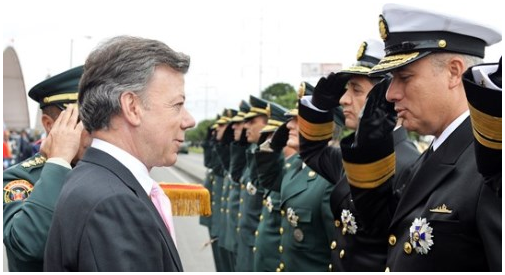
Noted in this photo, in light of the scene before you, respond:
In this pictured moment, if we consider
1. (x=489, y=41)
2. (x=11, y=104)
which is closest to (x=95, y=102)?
(x=489, y=41)

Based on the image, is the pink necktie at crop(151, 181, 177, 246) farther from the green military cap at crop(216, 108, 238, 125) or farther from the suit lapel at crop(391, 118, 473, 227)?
the green military cap at crop(216, 108, 238, 125)

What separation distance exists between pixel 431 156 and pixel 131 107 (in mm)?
1151

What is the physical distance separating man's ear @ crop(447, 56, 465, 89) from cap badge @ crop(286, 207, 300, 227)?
184cm

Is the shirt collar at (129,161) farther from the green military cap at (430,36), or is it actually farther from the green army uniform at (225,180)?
the green army uniform at (225,180)

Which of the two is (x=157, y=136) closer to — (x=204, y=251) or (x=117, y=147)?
(x=117, y=147)

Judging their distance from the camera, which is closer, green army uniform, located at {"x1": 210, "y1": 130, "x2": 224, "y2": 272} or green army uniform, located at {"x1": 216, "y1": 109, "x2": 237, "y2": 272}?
green army uniform, located at {"x1": 216, "y1": 109, "x2": 237, "y2": 272}

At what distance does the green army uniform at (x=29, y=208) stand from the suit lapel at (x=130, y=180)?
42cm

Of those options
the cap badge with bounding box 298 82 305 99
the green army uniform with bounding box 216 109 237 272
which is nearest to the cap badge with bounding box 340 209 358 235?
the cap badge with bounding box 298 82 305 99

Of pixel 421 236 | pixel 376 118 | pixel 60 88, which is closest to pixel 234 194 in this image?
pixel 60 88

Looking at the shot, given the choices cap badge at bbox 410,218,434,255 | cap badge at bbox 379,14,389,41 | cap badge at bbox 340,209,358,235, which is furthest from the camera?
cap badge at bbox 340,209,358,235

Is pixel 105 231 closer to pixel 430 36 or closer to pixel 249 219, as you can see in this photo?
pixel 430 36

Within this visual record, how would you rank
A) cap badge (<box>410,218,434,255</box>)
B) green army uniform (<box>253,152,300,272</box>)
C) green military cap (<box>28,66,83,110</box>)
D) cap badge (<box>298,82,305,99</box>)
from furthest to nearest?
green army uniform (<box>253,152,300,272</box>) < cap badge (<box>298,82,305,99</box>) < green military cap (<box>28,66,83,110</box>) < cap badge (<box>410,218,434,255</box>)

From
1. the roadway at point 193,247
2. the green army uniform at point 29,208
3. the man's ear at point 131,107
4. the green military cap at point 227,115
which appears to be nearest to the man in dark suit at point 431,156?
the man's ear at point 131,107

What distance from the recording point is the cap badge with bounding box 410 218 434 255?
7.04ft
